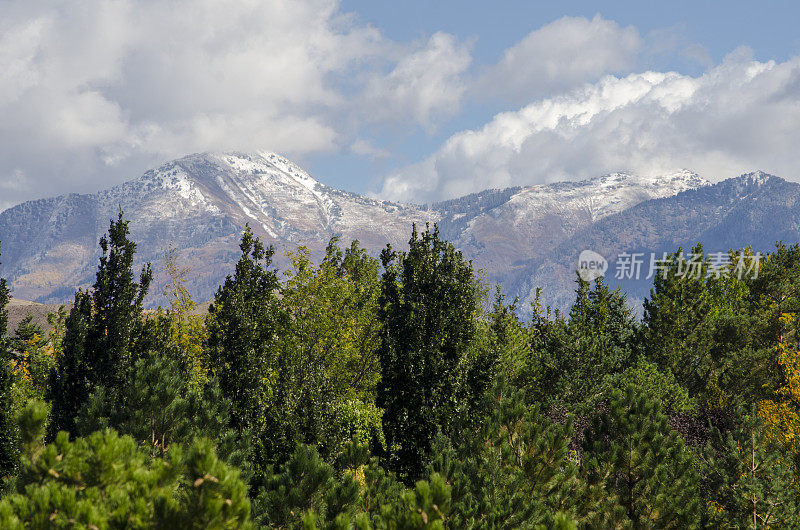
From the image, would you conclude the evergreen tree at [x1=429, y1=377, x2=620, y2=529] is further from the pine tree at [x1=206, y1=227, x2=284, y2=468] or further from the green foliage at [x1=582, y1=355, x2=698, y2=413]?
the green foliage at [x1=582, y1=355, x2=698, y2=413]

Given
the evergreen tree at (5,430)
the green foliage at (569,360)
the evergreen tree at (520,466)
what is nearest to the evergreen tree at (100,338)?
the evergreen tree at (5,430)

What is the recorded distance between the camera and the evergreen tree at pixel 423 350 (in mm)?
23312

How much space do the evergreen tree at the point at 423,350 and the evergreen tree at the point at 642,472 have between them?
227 inches

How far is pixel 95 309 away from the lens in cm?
2480

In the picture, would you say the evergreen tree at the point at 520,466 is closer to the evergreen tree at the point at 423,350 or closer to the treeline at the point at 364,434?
the treeline at the point at 364,434

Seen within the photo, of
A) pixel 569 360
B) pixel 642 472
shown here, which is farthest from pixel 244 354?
pixel 569 360

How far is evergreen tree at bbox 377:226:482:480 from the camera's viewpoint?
918 inches

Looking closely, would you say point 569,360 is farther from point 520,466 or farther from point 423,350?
point 520,466

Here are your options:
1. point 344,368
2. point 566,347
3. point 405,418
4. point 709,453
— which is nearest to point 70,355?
point 405,418

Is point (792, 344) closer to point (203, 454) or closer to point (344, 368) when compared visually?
point (344, 368)

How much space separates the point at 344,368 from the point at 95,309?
1874 cm

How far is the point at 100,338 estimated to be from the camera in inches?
944

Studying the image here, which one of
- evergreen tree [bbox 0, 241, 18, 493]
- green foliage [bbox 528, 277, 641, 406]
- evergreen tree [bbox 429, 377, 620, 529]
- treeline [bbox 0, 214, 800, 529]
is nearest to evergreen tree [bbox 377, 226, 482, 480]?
treeline [bbox 0, 214, 800, 529]

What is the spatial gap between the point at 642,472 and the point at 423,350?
9.04 m
